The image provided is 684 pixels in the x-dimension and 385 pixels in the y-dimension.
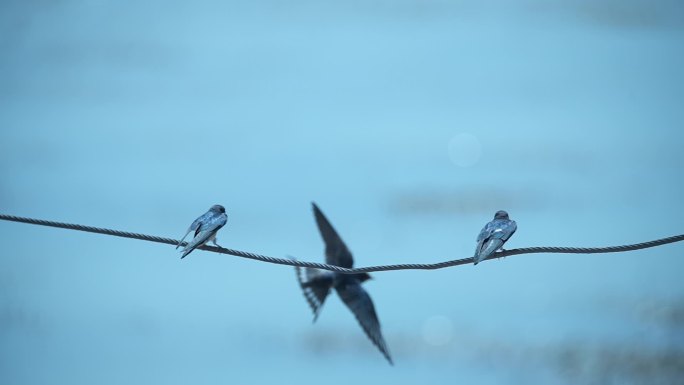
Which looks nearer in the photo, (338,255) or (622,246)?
(622,246)

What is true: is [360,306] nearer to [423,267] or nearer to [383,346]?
[383,346]

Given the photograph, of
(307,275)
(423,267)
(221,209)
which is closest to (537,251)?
(423,267)

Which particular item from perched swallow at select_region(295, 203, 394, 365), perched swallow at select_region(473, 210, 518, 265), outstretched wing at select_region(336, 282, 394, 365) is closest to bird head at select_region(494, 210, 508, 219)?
perched swallow at select_region(473, 210, 518, 265)

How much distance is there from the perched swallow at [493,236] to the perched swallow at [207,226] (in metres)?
1.79

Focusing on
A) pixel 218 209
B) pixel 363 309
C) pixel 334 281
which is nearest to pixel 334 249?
pixel 334 281

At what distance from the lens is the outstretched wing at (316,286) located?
12.7 m

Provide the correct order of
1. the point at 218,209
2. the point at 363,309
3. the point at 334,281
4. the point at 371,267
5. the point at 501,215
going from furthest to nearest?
the point at 334,281 → the point at 363,309 → the point at 218,209 → the point at 501,215 → the point at 371,267

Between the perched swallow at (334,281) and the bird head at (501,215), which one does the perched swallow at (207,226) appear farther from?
the perched swallow at (334,281)

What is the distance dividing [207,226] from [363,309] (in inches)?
171

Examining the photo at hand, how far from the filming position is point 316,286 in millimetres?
12867

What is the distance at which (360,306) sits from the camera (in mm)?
12164

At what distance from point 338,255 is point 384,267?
5844mm

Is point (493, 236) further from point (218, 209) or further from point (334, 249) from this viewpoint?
point (334, 249)

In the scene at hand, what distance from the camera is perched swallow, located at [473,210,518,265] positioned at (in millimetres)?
7445
